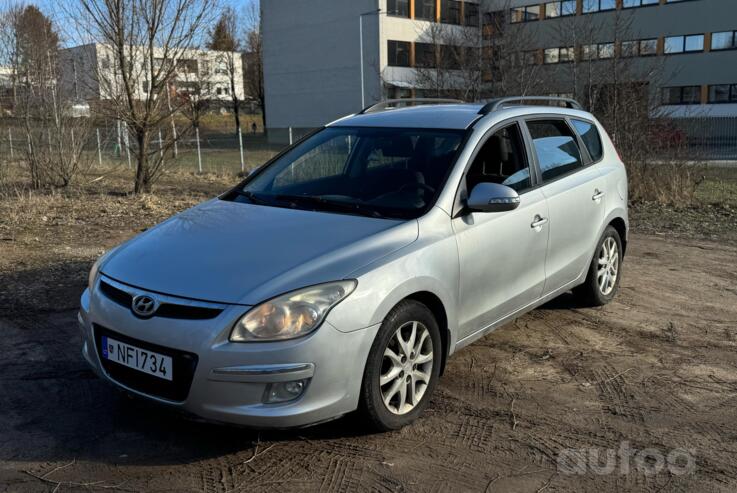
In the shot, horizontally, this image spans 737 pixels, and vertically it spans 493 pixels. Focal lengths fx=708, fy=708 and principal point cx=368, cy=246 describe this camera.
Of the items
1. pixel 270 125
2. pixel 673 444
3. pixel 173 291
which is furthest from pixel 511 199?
pixel 270 125

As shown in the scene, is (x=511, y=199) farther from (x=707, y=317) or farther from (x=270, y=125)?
(x=270, y=125)

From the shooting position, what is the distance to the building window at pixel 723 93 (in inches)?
1672

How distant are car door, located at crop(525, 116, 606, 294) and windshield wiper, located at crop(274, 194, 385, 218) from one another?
1.49m

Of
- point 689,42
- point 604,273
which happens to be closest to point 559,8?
point 689,42

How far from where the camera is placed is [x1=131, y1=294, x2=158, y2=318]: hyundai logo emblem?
11.2ft

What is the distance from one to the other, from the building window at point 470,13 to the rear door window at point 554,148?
48.5 m

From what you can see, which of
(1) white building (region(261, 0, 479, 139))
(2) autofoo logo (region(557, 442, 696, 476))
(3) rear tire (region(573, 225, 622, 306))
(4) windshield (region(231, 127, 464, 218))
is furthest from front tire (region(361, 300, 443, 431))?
(1) white building (region(261, 0, 479, 139))

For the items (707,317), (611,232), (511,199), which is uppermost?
(511,199)

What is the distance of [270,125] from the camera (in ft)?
183

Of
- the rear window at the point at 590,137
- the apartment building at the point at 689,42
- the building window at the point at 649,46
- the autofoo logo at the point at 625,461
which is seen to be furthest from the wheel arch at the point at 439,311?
the building window at the point at 649,46

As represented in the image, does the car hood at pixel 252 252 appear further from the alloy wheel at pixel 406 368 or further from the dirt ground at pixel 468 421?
the dirt ground at pixel 468 421

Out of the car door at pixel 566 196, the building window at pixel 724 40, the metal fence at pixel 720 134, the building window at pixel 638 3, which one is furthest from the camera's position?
the building window at pixel 638 3

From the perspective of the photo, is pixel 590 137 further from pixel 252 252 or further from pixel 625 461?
pixel 252 252

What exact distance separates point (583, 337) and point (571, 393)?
117 cm
